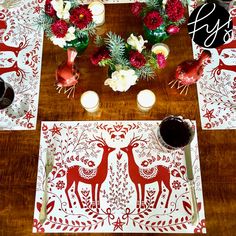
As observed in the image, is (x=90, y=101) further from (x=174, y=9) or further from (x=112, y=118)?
(x=174, y=9)

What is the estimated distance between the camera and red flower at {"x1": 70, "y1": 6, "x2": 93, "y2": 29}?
83 cm

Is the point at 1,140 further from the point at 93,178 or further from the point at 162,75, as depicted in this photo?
the point at 162,75

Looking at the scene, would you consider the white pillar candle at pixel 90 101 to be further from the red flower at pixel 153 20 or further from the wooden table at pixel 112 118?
the red flower at pixel 153 20

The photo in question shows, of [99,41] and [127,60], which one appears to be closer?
[127,60]

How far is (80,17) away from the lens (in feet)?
2.72

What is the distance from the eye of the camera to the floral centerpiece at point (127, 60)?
804 millimetres

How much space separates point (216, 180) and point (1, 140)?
0.60 meters

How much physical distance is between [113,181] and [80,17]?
44 centimetres

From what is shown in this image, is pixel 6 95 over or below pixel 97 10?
below

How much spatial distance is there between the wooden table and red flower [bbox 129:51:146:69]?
146mm

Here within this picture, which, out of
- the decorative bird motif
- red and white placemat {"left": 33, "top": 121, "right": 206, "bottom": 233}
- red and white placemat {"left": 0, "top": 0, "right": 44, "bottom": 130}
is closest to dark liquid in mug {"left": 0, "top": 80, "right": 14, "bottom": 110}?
red and white placemat {"left": 0, "top": 0, "right": 44, "bottom": 130}

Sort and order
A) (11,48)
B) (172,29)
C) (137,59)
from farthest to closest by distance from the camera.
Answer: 1. (11,48)
2. (172,29)
3. (137,59)

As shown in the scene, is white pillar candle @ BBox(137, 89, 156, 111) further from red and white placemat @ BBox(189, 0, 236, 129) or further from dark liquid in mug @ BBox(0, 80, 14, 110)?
dark liquid in mug @ BBox(0, 80, 14, 110)

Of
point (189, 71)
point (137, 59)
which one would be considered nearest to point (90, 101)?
point (137, 59)
